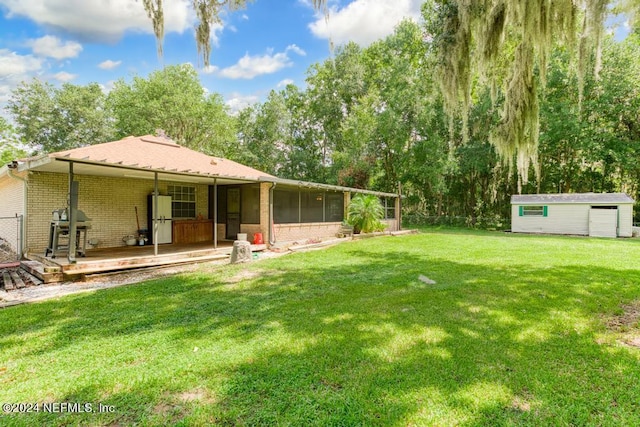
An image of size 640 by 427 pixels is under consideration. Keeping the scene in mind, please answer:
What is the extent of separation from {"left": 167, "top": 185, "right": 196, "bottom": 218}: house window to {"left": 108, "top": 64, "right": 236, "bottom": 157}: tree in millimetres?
13821

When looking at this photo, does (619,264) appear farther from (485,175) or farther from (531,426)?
(485,175)

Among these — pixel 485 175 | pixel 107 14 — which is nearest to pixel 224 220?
pixel 107 14

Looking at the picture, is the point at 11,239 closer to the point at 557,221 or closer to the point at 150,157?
the point at 150,157

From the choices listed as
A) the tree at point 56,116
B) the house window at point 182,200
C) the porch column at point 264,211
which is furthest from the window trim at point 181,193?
the tree at point 56,116

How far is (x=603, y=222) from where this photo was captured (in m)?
15.0

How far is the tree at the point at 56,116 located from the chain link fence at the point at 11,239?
55.7ft

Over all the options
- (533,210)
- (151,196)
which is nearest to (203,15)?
(151,196)

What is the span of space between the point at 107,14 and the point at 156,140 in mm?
5216

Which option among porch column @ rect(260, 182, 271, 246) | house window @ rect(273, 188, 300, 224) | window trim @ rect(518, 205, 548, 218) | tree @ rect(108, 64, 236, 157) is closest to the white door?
porch column @ rect(260, 182, 271, 246)

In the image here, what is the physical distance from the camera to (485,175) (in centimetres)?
2209

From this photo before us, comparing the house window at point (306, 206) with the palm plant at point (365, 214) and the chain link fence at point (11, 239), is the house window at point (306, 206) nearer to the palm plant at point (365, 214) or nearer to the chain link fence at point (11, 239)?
the palm plant at point (365, 214)

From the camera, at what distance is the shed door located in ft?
48.5

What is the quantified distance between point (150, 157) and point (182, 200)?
6.93 ft

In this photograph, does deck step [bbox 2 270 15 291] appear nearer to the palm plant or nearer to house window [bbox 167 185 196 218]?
house window [bbox 167 185 196 218]
